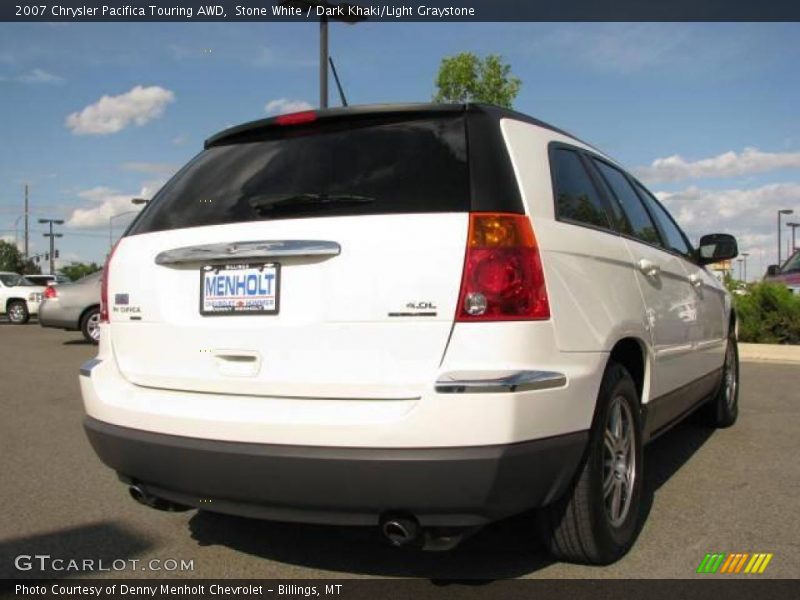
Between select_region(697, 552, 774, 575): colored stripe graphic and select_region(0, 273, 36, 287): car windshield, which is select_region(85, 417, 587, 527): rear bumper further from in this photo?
select_region(0, 273, 36, 287): car windshield

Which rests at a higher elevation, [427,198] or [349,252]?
[427,198]

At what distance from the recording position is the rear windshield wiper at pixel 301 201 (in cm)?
268

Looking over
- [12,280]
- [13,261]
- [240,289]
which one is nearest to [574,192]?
[240,289]

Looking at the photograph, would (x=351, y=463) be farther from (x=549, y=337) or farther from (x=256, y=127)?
(x=256, y=127)

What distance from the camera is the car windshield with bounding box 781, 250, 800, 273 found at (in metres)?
15.9

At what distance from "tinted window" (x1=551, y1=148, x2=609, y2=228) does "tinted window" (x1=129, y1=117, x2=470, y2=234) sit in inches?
20.3

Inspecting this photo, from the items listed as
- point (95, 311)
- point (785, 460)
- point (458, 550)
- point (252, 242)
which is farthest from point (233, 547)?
point (95, 311)

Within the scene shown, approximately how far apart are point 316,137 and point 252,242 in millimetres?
521

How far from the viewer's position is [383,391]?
8.09 feet

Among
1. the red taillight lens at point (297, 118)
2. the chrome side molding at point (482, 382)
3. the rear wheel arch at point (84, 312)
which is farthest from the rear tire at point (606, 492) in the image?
the rear wheel arch at point (84, 312)

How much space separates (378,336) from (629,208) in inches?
80.7

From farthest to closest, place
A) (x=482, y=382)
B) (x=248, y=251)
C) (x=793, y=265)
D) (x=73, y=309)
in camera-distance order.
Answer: (x=793, y=265) → (x=73, y=309) → (x=248, y=251) → (x=482, y=382)

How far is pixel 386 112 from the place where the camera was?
113 inches

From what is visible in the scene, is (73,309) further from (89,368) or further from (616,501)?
(616,501)
